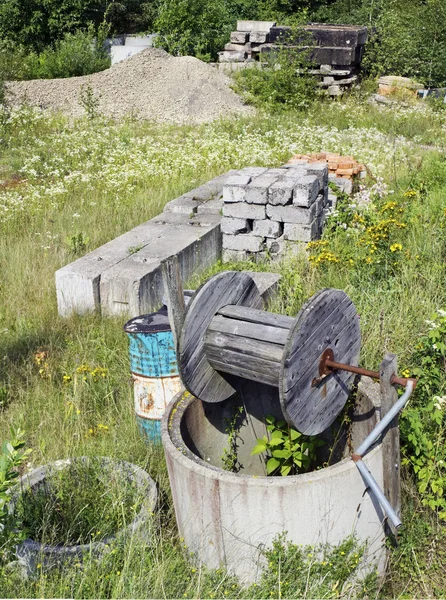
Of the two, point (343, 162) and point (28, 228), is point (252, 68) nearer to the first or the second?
point (343, 162)

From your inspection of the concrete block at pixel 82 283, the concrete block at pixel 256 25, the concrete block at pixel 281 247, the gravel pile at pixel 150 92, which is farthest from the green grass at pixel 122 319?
the concrete block at pixel 256 25

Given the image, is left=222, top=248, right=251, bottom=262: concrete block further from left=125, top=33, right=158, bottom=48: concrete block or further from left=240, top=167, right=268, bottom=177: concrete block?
left=125, top=33, right=158, bottom=48: concrete block

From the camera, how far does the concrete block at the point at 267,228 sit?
6680mm

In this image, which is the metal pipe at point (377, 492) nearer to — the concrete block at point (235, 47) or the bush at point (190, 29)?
the concrete block at point (235, 47)

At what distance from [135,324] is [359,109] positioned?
11896 mm

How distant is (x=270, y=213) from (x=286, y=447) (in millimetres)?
3583

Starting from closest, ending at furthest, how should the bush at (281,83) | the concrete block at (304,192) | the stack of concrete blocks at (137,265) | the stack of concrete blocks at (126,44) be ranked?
the stack of concrete blocks at (137,265) < the concrete block at (304,192) < the bush at (281,83) < the stack of concrete blocks at (126,44)

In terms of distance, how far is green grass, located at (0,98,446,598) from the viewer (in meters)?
2.99

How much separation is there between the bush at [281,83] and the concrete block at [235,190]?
27.5ft

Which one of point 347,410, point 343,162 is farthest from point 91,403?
point 343,162

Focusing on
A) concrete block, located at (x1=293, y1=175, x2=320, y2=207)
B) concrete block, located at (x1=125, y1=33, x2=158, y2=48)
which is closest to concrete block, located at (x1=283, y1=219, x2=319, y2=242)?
concrete block, located at (x1=293, y1=175, x2=320, y2=207)

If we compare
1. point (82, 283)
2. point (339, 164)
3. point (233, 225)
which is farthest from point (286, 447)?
point (339, 164)

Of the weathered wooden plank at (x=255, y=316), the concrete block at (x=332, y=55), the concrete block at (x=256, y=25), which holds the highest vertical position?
the concrete block at (x=256, y=25)

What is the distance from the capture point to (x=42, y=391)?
14.7 ft
